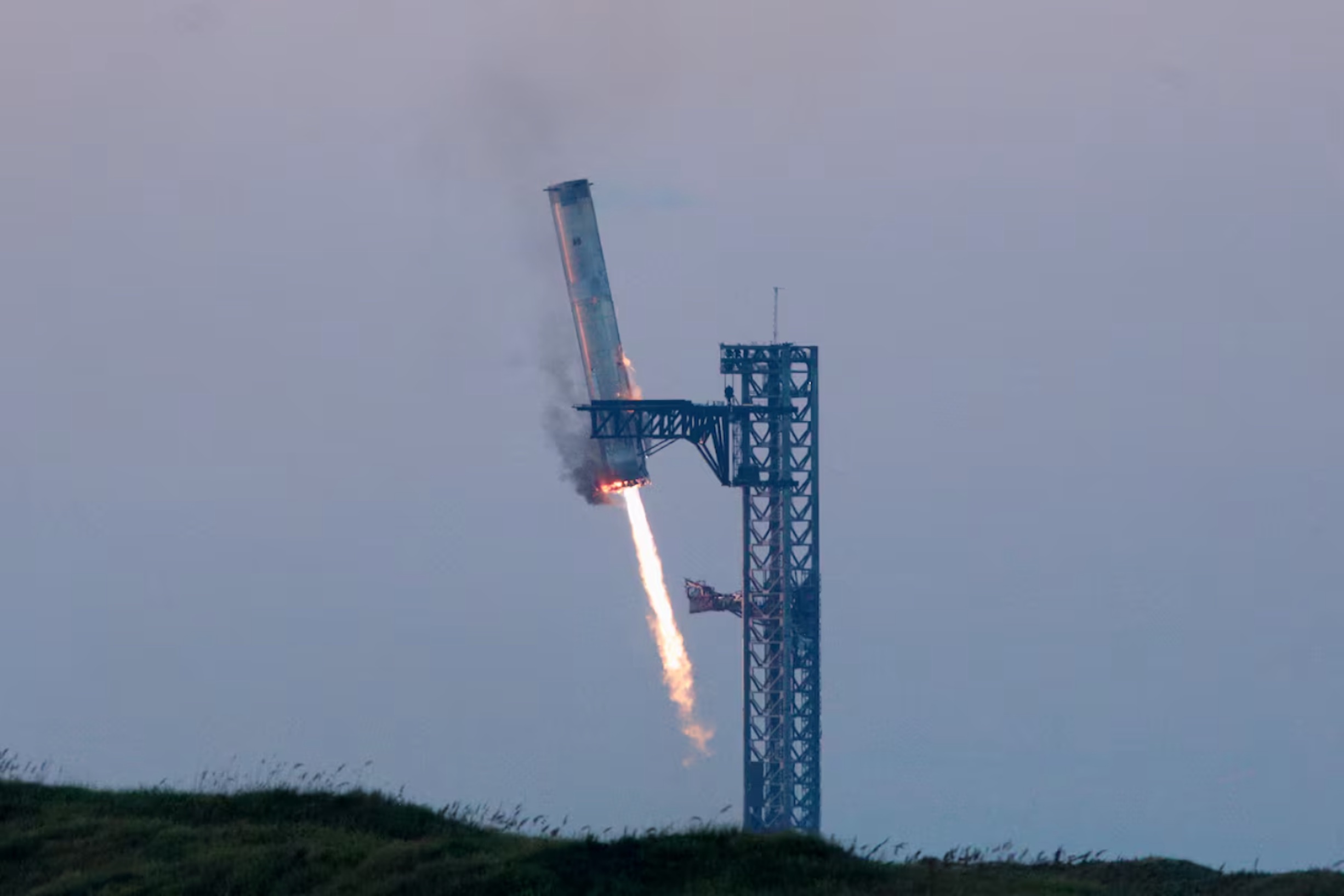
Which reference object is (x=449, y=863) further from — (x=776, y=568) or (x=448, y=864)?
(x=776, y=568)

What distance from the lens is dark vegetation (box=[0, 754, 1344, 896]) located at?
26406 millimetres

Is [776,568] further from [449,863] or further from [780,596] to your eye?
[449,863]

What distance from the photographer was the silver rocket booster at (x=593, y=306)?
7031cm

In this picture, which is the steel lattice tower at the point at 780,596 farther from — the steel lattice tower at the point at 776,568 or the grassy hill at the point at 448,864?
the grassy hill at the point at 448,864

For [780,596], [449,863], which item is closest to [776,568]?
[780,596]

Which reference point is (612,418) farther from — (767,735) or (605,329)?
(767,735)

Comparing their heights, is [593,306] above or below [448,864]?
above

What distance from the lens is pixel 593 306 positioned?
70438mm

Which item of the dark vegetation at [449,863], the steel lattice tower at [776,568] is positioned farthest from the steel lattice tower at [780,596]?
the dark vegetation at [449,863]

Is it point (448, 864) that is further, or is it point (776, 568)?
point (776, 568)

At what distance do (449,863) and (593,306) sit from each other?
1764 inches

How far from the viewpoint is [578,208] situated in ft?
231

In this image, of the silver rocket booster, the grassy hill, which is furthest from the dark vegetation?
the silver rocket booster

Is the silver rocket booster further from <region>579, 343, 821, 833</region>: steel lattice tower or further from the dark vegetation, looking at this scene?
the dark vegetation
